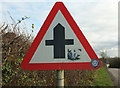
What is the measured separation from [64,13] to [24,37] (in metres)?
2.33

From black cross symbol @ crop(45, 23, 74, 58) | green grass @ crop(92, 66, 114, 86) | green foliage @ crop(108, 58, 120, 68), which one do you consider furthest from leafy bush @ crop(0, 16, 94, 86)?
green foliage @ crop(108, 58, 120, 68)

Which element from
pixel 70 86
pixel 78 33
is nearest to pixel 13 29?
pixel 78 33

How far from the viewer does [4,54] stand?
352 centimetres

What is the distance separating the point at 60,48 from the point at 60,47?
0.6 inches

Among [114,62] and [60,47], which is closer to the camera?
[60,47]

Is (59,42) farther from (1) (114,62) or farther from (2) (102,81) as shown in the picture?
(1) (114,62)

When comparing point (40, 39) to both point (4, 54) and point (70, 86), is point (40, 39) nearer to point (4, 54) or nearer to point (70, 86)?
point (4, 54)

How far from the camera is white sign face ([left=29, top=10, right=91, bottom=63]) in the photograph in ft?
7.98

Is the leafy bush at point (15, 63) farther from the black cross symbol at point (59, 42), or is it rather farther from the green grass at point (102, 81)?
the green grass at point (102, 81)

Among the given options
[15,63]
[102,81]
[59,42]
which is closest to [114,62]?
[102,81]

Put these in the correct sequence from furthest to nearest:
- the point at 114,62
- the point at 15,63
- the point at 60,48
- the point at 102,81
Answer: the point at 114,62
the point at 102,81
the point at 15,63
the point at 60,48

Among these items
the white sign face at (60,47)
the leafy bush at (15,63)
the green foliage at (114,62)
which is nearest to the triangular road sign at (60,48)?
the white sign face at (60,47)

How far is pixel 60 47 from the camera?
2434 millimetres

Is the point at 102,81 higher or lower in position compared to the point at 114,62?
lower
